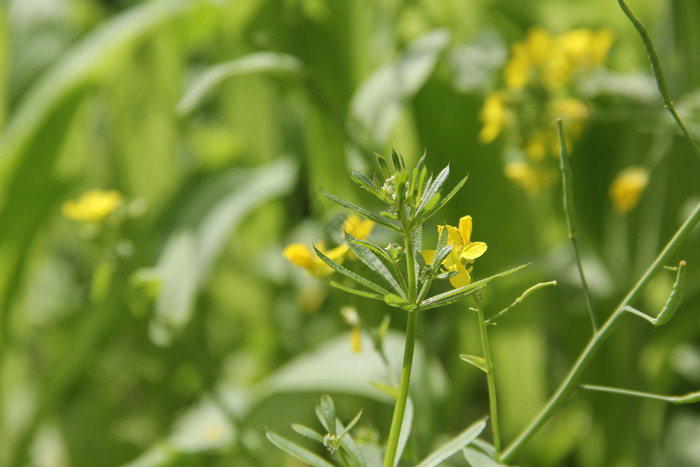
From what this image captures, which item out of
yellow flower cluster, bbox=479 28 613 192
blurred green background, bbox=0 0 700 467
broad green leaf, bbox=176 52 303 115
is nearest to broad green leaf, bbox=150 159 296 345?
blurred green background, bbox=0 0 700 467

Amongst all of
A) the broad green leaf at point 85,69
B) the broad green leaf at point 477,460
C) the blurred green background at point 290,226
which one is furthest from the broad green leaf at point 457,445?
the broad green leaf at point 85,69

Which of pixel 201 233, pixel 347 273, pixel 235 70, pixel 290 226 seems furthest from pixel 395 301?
pixel 290 226

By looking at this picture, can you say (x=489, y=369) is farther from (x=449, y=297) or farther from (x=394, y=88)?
(x=394, y=88)

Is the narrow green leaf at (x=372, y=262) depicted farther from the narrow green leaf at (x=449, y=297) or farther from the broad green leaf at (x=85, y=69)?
the broad green leaf at (x=85, y=69)

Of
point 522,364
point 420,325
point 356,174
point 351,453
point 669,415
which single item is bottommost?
point 669,415

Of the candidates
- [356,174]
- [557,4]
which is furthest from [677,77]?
[356,174]

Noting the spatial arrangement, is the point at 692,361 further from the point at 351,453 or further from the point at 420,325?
the point at 351,453

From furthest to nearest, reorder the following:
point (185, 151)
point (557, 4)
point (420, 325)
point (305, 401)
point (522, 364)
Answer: point (185, 151) → point (557, 4) → point (522, 364) → point (305, 401) → point (420, 325)
